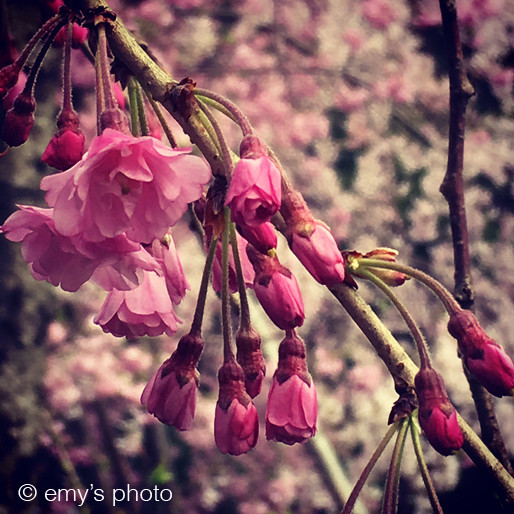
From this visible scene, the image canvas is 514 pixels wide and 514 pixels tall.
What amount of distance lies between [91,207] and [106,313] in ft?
0.80

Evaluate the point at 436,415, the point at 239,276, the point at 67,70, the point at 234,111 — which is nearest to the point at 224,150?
the point at 234,111

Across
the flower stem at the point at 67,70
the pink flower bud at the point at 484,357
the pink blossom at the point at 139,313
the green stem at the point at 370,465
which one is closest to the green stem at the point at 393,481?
the green stem at the point at 370,465

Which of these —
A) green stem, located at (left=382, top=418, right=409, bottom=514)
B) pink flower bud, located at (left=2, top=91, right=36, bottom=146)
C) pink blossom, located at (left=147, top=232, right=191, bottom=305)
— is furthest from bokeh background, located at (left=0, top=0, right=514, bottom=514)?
green stem, located at (left=382, top=418, right=409, bottom=514)

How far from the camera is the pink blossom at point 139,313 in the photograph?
28.2 inches

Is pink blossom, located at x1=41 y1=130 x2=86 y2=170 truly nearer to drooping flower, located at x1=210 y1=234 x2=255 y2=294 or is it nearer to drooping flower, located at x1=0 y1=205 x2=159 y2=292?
drooping flower, located at x1=0 y1=205 x2=159 y2=292

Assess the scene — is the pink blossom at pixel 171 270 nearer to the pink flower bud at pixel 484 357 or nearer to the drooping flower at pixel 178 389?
the drooping flower at pixel 178 389

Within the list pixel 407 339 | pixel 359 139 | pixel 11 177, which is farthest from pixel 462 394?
pixel 11 177

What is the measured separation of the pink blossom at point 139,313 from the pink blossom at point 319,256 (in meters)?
0.25

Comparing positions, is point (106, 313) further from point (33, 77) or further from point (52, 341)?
point (52, 341)

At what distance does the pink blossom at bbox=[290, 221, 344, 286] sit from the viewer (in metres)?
0.55

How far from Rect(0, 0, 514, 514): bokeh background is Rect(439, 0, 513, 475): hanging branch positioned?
318 cm

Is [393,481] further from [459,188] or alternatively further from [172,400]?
[459,188]

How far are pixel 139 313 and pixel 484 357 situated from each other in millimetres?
454

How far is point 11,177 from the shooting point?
3168mm
